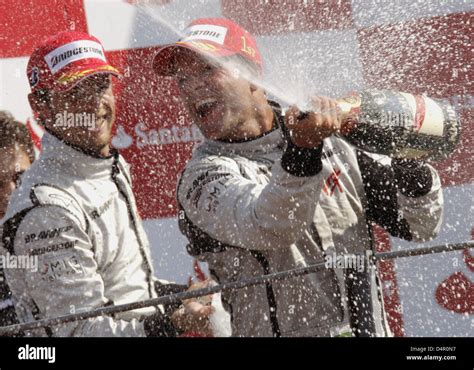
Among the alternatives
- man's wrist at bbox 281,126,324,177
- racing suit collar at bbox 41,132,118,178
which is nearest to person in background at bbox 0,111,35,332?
racing suit collar at bbox 41,132,118,178

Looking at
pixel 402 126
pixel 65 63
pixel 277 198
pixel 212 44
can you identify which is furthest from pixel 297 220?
pixel 65 63

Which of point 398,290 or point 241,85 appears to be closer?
point 241,85

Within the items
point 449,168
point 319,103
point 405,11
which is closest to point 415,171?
point 319,103

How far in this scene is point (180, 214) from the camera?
1.46m

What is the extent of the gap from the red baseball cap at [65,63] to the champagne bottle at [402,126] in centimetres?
53

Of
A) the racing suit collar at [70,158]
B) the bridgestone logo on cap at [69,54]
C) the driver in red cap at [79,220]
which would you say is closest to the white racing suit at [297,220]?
the driver in red cap at [79,220]

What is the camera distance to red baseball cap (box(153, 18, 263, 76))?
146 centimetres

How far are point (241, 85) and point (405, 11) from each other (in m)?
0.76

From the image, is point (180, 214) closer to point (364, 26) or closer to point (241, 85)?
point (241, 85)

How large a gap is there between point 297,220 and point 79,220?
40 cm

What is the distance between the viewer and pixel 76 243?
1.42 meters

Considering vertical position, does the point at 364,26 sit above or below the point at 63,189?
above
